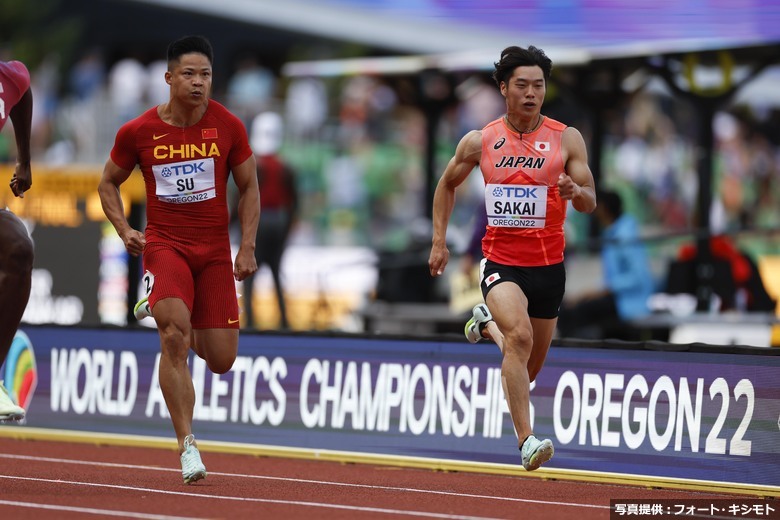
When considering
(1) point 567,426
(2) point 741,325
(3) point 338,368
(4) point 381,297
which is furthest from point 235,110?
(1) point 567,426

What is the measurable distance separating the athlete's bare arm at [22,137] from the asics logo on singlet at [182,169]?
0.94 metres

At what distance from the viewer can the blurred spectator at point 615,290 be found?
17.0m

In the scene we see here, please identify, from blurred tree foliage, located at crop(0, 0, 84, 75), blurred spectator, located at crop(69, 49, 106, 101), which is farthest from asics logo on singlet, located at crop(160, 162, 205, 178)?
blurred tree foliage, located at crop(0, 0, 84, 75)

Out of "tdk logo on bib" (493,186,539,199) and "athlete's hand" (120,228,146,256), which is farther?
"tdk logo on bib" (493,186,539,199)

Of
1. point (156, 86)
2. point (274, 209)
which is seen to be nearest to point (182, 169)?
point (274, 209)

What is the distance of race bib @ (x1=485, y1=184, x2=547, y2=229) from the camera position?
1083 cm

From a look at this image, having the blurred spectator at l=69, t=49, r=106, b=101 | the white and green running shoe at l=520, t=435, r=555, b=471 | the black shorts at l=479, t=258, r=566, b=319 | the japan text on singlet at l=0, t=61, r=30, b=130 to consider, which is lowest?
the white and green running shoe at l=520, t=435, r=555, b=471

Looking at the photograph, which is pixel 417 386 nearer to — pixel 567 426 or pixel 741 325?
pixel 567 426

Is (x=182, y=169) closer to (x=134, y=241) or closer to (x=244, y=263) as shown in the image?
(x=134, y=241)

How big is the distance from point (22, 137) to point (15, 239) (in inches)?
33.8

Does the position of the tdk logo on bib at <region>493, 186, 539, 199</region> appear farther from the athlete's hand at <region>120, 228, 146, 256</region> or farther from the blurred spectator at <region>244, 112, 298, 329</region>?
the blurred spectator at <region>244, 112, 298, 329</region>

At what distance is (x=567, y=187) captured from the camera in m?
10.1

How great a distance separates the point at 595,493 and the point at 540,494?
0.37m

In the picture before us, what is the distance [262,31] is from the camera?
35.0 m
